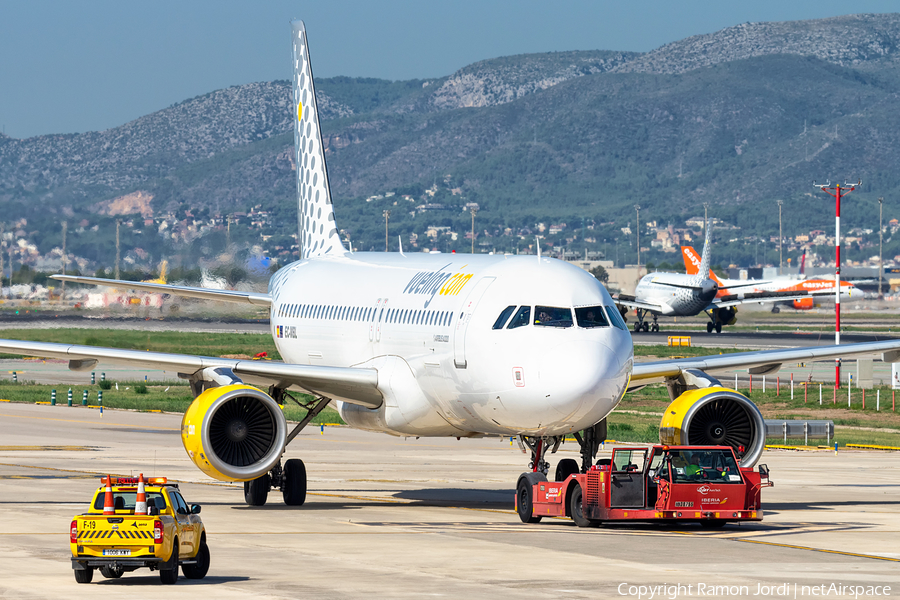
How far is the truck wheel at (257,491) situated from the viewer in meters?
29.3

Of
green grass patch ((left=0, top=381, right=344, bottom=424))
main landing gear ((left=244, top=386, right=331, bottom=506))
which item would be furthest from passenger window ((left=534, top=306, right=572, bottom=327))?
green grass patch ((left=0, top=381, right=344, bottom=424))

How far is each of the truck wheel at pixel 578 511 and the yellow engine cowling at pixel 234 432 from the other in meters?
5.75

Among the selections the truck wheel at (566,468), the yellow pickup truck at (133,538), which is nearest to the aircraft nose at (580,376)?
the truck wheel at (566,468)

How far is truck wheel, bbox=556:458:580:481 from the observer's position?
29605 mm

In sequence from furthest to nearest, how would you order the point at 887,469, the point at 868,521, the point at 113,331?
the point at 113,331 < the point at 887,469 < the point at 868,521

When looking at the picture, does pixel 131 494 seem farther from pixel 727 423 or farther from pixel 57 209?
pixel 57 209

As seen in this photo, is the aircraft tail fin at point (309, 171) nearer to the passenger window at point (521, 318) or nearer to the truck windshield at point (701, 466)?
the passenger window at point (521, 318)

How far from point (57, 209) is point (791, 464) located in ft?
162

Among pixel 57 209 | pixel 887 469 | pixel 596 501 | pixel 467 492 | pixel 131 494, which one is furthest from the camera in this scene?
pixel 57 209

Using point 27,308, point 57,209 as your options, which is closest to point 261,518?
point 57,209

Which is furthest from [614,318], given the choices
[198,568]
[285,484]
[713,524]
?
[198,568]

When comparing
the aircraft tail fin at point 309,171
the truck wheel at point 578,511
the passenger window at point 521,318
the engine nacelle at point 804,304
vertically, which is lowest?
the truck wheel at point 578,511

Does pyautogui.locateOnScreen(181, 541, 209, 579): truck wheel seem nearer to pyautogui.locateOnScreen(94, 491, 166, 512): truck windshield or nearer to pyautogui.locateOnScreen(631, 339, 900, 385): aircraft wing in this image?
pyautogui.locateOnScreen(94, 491, 166, 512): truck windshield

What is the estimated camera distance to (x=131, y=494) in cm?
1905
